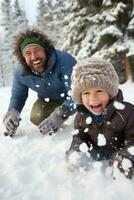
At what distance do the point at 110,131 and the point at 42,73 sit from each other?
189 cm

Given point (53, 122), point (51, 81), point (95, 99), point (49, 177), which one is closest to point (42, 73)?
point (51, 81)

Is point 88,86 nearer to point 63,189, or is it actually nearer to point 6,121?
point 63,189

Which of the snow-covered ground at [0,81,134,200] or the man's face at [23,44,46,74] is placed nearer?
the snow-covered ground at [0,81,134,200]

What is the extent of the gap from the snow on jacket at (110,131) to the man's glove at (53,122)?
1.12m

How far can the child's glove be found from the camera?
3193 mm

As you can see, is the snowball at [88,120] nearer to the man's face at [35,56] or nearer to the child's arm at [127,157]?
the child's arm at [127,157]

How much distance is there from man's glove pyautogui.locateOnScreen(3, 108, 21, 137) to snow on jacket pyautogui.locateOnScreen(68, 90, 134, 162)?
62.1 inches

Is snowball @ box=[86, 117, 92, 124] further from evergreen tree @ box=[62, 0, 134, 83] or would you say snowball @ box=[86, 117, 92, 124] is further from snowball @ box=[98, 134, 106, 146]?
evergreen tree @ box=[62, 0, 134, 83]

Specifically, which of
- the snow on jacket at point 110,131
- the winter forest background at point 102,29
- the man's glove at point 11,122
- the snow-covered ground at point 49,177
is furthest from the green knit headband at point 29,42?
the winter forest background at point 102,29

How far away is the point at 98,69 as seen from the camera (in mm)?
3609

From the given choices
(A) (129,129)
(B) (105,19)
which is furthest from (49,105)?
(B) (105,19)

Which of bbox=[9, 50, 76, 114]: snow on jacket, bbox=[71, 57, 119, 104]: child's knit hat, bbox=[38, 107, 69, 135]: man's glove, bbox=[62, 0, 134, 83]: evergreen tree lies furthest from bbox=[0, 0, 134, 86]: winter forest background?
bbox=[71, 57, 119, 104]: child's knit hat

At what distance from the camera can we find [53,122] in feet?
16.1

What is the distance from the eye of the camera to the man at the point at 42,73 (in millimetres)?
4965
